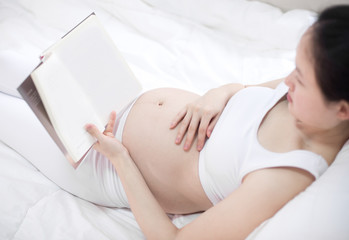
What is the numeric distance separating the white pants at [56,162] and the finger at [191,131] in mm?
195

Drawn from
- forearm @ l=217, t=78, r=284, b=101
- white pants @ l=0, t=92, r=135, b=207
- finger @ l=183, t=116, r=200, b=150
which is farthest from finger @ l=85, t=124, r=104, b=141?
forearm @ l=217, t=78, r=284, b=101

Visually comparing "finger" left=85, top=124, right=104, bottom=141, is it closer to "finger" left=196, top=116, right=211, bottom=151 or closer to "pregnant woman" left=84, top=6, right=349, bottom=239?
"pregnant woman" left=84, top=6, right=349, bottom=239

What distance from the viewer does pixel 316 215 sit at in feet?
2.03

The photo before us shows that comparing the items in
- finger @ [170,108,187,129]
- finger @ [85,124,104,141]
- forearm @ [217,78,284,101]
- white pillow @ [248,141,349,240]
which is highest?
finger @ [85,124,104,141]

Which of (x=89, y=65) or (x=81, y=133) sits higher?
(x=89, y=65)

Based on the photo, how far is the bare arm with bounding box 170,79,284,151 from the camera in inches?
33.9

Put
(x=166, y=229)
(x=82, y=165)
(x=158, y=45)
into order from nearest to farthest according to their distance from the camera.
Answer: (x=166, y=229), (x=82, y=165), (x=158, y=45)

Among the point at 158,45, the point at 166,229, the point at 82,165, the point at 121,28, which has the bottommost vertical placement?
the point at 166,229

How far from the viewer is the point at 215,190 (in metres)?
0.80

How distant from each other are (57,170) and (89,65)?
11.3 inches

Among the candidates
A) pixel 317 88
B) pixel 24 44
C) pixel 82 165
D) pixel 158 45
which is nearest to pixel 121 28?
pixel 158 45

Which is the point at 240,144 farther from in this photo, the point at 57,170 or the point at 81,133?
the point at 57,170

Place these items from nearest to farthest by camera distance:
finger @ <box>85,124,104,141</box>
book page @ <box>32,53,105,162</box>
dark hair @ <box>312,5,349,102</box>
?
dark hair @ <box>312,5,349,102</box>, book page @ <box>32,53,105,162</box>, finger @ <box>85,124,104,141</box>

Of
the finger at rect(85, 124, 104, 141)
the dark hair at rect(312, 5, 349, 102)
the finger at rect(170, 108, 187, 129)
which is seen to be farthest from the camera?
the finger at rect(170, 108, 187, 129)
